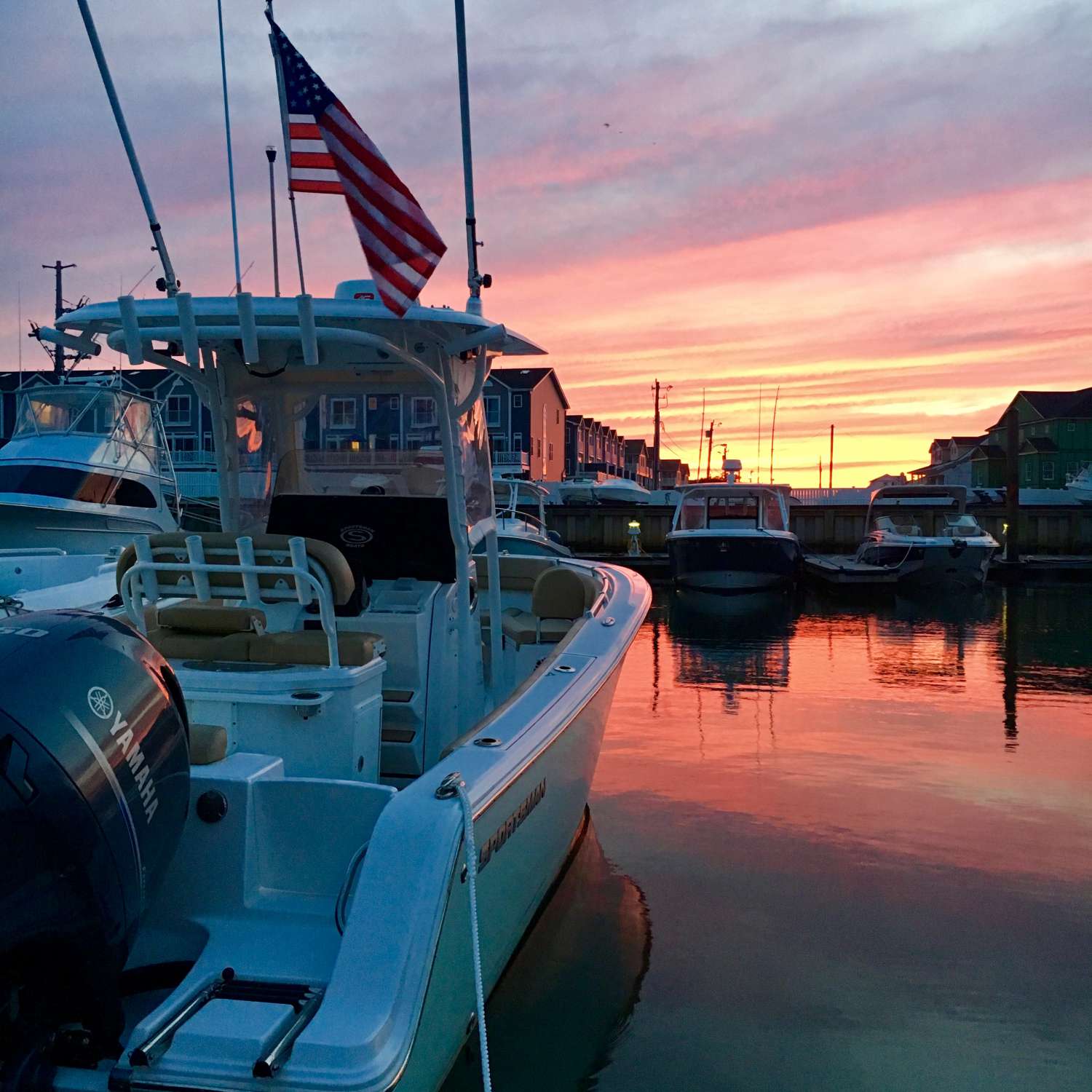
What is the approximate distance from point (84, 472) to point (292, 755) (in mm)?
15328

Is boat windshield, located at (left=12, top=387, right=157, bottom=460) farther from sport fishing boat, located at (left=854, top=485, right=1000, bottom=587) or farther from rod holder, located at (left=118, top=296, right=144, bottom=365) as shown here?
sport fishing boat, located at (left=854, top=485, right=1000, bottom=587)

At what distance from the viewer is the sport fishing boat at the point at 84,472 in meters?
17.3

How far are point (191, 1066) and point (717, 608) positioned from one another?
17794 mm

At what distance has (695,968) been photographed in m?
4.49

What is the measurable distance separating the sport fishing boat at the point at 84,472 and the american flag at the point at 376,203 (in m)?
13.2

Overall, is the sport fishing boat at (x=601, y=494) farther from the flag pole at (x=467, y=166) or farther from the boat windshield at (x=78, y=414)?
the flag pole at (x=467, y=166)

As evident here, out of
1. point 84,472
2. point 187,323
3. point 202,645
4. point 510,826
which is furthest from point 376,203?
point 84,472

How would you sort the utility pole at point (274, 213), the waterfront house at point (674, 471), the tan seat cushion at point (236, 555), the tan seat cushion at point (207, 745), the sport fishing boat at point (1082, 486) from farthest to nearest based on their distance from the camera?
the waterfront house at point (674, 471) < the sport fishing boat at point (1082, 486) < the utility pole at point (274, 213) < the tan seat cushion at point (236, 555) < the tan seat cushion at point (207, 745)

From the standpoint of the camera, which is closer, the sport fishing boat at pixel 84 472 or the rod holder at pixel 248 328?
the rod holder at pixel 248 328

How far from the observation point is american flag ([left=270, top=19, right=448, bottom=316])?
4484 mm

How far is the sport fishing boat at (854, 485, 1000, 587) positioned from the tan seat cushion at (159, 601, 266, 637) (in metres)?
21.0

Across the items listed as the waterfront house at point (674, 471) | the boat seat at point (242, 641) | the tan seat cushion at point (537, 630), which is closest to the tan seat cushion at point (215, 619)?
the boat seat at point (242, 641)

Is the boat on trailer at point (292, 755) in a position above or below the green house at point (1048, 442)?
below

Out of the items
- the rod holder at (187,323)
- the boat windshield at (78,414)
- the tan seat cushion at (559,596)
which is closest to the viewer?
the rod holder at (187,323)
